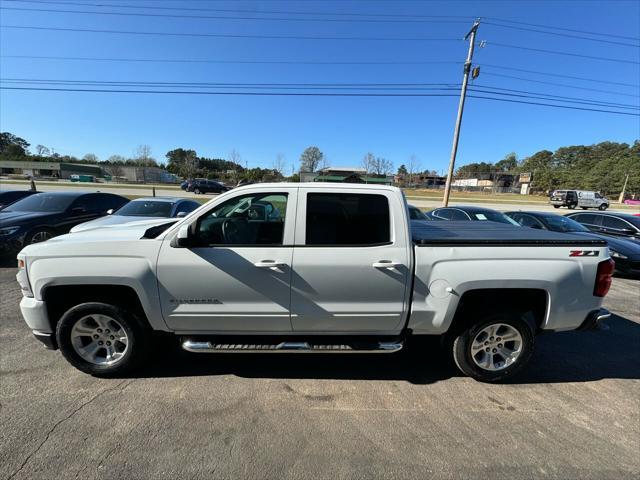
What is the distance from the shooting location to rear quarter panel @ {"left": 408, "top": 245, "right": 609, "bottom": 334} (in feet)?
9.58

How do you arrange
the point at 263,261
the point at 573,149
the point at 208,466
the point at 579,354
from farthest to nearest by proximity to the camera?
the point at 573,149 → the point at 579,354 → the point at 263,261 → the point at 208,466

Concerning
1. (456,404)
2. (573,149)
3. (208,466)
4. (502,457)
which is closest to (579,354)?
(456,404)

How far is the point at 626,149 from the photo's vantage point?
89.1m

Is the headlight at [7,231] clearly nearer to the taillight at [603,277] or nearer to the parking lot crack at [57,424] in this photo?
the parking lot crack at [57,424]

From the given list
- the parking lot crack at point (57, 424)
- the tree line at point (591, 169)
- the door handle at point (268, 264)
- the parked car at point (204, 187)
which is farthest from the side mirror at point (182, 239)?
the tree line at point (591, 169)

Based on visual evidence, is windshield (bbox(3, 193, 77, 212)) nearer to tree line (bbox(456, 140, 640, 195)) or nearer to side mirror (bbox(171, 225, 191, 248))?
side mirror (bbox(171, 225, 191, 248))

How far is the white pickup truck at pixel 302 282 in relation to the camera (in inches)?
113

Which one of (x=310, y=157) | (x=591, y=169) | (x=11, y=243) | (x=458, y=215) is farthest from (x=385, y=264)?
(x=591, y=169)

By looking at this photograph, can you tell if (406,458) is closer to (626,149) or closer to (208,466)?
(208,466)

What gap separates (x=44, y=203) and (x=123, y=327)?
7.47 metres

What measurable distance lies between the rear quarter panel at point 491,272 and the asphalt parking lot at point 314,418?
88 cm

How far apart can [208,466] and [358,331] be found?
5.23ft

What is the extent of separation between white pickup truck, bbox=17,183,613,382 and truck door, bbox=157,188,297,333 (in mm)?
10

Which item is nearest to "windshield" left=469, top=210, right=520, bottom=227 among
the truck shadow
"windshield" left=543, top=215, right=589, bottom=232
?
"windshield" left=543, top=215, right=589, bottom=232
